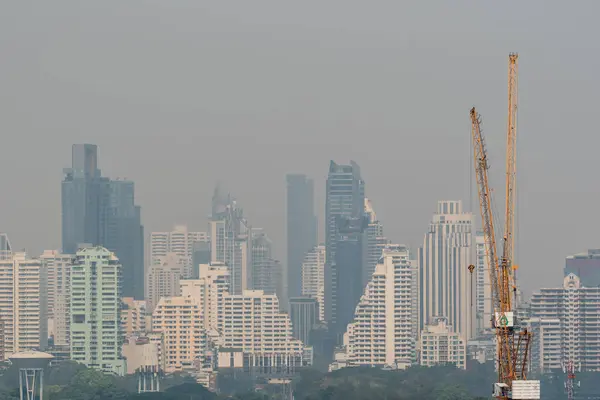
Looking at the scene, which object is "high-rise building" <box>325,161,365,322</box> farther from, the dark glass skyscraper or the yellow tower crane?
the yellow tower crane

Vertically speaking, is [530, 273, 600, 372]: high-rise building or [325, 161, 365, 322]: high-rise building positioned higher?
[325, 161, 365, 322]: high-rise building

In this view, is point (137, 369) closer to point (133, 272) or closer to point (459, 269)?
point (133, 272)

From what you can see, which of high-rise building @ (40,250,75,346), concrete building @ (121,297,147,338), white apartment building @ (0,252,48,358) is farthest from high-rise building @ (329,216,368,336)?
white apartment building @ (0,252,48,358)

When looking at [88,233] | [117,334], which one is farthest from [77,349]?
[88,233]

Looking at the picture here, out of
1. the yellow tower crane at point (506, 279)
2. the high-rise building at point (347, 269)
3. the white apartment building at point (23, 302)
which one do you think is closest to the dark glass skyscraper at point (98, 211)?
the white apartment building at point (23, 302)

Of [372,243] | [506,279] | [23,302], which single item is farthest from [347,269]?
[506,279]

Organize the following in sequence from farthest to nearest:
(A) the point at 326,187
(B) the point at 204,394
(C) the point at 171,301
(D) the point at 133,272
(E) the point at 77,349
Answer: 1. (A) the point at 326,187
2. (D) the point at 133,272
3. (C) the point at 171,301
4. (E) the point at 77,349
5. (B) the point at 204,394

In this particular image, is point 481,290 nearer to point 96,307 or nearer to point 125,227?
point 96,307
